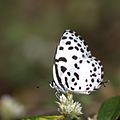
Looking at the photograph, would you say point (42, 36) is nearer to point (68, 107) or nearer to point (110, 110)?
point (68, 107)

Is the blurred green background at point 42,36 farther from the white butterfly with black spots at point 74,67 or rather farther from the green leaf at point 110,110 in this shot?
the green leaf at point 110,110

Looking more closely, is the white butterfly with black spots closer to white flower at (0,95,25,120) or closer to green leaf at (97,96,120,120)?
green leaf at (97,96,120,120)

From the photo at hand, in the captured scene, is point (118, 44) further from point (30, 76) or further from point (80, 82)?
point (80, 82)

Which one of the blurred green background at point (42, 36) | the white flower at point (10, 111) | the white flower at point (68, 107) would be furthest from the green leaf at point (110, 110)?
the blurred green background at point (42, 36)

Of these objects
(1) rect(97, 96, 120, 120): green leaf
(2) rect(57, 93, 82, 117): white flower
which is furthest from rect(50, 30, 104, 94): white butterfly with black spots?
(1) rect(97, 96, 120, 120): green leaf

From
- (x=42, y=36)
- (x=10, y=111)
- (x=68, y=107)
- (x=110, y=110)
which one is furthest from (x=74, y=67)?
(x=42, y=36)

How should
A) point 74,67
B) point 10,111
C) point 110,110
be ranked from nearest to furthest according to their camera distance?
point 110,110
point 74,67
point 10,111
